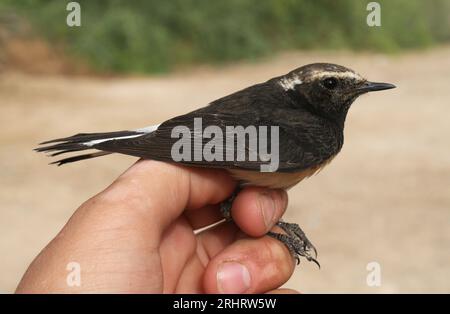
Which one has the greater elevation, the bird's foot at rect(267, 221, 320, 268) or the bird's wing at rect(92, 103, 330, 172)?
the bird's wing at rect(92, 103, 330, 172)

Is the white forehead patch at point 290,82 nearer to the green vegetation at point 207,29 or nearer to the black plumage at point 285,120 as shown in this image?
the black plumage at point 285,120

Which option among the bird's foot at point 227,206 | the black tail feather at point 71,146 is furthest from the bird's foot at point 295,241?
the black tail feather at point 71,146

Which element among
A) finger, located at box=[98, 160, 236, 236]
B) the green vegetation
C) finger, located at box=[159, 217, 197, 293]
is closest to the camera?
finger, located at box=[98, 160, 236, 236]

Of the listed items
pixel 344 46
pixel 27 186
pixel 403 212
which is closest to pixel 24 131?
pixel 27 186

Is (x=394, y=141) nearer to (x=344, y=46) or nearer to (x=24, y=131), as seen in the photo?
(x=24, y=131)

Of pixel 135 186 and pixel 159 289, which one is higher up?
pixel 135 186

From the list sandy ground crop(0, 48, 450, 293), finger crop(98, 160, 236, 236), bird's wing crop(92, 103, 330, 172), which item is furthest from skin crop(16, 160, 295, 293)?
sandy ground crop(0, 48, 450, 293)

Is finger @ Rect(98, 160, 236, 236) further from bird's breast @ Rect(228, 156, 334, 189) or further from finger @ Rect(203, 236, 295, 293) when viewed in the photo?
finger @ Rect(203, 236, 295, 293)
